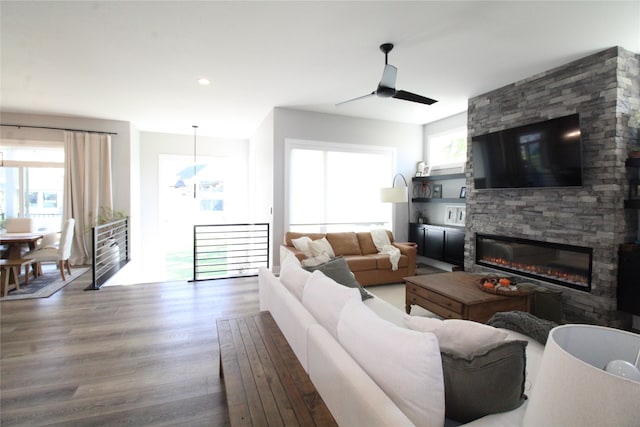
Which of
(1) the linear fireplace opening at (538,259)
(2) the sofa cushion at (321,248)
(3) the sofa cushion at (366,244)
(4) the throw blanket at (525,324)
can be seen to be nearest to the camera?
(4) the throw blanket at (525,324)

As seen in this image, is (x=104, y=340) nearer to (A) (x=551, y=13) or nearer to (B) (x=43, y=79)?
(B) (x=43, y=79)

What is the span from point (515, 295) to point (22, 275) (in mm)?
6794

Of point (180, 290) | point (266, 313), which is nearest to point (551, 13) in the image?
point (266, 313)

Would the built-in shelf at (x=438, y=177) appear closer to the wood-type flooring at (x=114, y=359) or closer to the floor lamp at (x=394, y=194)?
the floor lamp at (x=394, y=194)

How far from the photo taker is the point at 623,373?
0.67 metres

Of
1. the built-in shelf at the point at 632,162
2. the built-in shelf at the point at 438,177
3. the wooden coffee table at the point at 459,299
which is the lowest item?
the wooden coffee table at the point at 459,299

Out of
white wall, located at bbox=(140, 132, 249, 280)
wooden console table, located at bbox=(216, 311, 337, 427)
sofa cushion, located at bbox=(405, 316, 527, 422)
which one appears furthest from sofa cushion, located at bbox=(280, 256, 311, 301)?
white wall, located at bbox=(140, 132, 249, 280)

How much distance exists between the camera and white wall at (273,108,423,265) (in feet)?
17.5

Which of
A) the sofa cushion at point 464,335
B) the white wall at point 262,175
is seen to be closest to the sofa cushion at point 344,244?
the white wall at point 262,175

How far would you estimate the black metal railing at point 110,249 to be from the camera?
4.80 meters

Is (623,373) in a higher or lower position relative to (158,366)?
higher

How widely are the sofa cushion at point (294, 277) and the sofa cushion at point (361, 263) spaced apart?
206 centimetres

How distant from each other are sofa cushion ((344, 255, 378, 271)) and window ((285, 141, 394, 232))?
4.61ft

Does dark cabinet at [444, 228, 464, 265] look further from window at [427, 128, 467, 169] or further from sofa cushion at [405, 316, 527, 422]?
sofa cushion at [405, 316, 527, 422]
